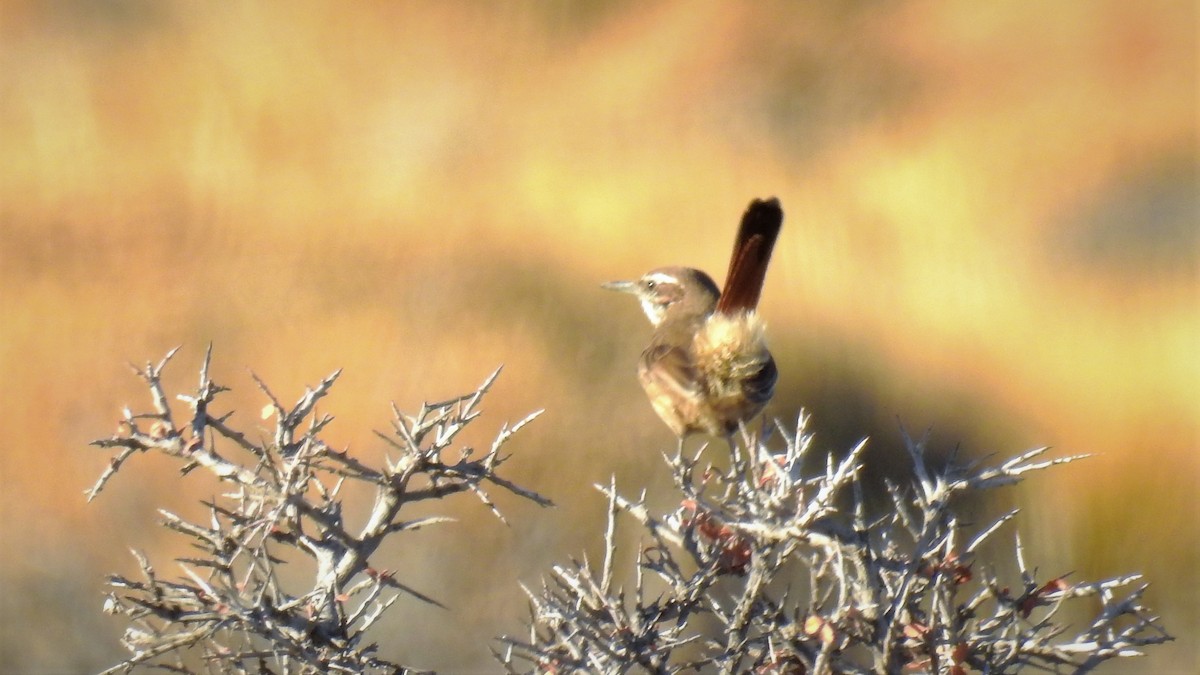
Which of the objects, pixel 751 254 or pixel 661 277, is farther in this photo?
pixel 661 277

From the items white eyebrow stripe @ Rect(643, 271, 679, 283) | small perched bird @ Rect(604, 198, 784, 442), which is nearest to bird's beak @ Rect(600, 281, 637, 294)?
white eyebrow stripe @ Rect(643, 271, 679, 283)

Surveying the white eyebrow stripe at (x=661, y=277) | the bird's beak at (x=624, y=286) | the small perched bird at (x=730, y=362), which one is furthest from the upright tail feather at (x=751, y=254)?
the bird's beak at (x=624, y=286)

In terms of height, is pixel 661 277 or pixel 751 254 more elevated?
pixel 661 277

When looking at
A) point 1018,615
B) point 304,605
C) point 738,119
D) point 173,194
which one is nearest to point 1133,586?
point 738,119

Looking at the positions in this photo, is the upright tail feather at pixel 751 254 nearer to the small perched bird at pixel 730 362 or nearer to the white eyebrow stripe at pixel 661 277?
the small perched bird at pixel 730 362

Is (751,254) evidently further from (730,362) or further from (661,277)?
(661,277)

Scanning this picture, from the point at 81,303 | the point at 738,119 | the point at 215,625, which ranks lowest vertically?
the point at 215,625

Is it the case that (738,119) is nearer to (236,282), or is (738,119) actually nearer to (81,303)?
(236,282)

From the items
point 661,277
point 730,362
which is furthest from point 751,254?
point 661,277
